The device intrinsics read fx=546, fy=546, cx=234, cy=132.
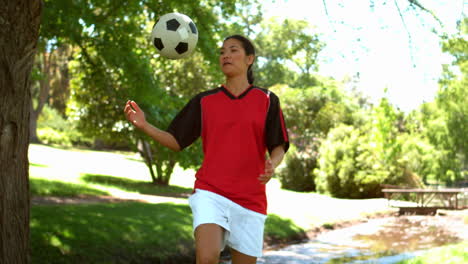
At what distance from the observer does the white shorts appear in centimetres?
339

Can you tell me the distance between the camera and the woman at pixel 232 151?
342 centimetres

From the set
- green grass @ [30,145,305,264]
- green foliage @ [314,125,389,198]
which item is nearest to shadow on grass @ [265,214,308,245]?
green grass @ [30,145,305,264]

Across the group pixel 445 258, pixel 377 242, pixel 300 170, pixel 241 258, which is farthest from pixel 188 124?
pixel 300 170

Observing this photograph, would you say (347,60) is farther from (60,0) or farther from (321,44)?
Result: (60,0)

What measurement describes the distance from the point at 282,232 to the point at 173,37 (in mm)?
8043

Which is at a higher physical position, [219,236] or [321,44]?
[321,44]

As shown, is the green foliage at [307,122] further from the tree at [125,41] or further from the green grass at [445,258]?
the green grass at [445,258]

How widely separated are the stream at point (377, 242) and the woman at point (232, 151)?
5723 mm

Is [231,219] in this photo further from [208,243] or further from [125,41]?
[125,41]

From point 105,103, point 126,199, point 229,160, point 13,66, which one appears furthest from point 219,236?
point 105,103

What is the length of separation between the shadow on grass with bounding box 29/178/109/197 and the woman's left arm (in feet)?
36.1

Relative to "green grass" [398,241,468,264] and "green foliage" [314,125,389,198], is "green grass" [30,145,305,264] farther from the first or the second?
"green foliage" [314,125,389,198]

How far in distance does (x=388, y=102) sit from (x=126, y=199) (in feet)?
29.0

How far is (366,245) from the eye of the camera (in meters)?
11.2
